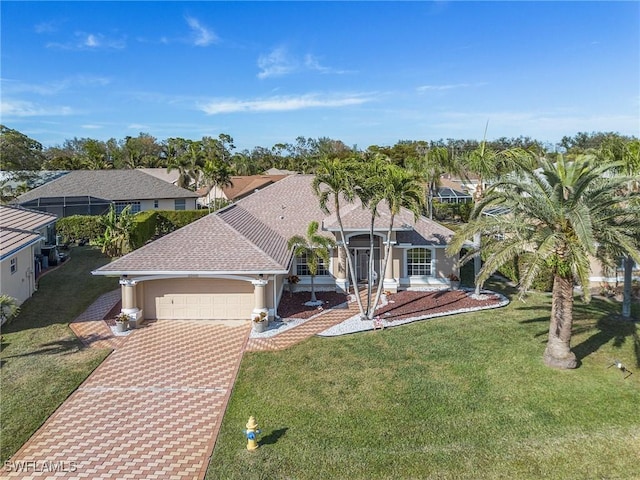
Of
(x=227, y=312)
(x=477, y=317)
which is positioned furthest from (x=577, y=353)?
(x=227, y=312)

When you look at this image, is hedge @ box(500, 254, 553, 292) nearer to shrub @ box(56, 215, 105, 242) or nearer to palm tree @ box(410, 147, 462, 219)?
palm tree @ box(410, 147, 462, 219)

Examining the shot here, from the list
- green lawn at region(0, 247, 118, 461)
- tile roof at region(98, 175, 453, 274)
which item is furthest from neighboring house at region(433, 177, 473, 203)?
green lawn at region(0, 247, 118, 461)

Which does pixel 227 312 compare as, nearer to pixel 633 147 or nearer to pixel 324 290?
pixel 324 290

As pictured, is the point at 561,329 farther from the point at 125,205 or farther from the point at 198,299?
the point at 125,205

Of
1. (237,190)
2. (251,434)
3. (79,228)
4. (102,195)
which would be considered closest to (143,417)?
(251,434)

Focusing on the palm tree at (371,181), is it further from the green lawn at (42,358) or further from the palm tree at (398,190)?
the green lawn at (42,358)

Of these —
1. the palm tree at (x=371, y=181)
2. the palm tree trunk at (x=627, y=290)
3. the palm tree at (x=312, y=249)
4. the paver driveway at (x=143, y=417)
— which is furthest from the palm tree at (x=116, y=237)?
the palm tree trunk at (x=627, y=290)
